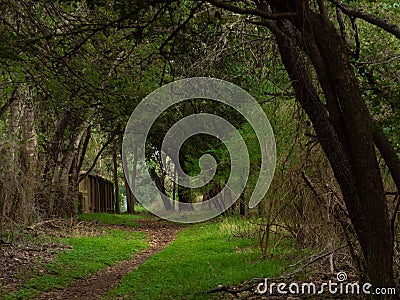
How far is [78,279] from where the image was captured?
9.53m

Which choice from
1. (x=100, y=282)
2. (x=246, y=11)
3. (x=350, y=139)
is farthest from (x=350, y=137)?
(x=100, y=282)

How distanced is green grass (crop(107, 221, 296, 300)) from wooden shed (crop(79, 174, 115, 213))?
43.9 ft

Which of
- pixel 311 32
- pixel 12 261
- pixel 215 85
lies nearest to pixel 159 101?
pixel 215 85

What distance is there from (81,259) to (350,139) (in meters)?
7.74

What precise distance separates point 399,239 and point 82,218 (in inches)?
631

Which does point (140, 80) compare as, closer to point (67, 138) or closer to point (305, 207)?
point (305, 207)

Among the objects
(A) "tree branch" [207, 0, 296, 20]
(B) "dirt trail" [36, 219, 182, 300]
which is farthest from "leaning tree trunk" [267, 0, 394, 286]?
(B) "dirt trail" [36, 219, 182, 300]

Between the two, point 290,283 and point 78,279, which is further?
point 78,279

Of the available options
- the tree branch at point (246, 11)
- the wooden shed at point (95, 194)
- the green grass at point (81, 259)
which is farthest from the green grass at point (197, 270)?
the wooden shed at point (95, 194)

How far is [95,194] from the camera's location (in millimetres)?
31562

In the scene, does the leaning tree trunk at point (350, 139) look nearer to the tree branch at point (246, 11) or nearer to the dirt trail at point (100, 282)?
the tree branch at point (246, 11)

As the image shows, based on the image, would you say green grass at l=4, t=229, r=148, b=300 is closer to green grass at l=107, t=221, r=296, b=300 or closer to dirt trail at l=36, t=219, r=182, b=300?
dirt trail at l=36, t=219, r=182, b=300

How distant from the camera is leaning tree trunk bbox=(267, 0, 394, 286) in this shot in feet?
16.7

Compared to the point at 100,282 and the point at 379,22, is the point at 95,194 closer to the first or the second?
the point at 100,282
